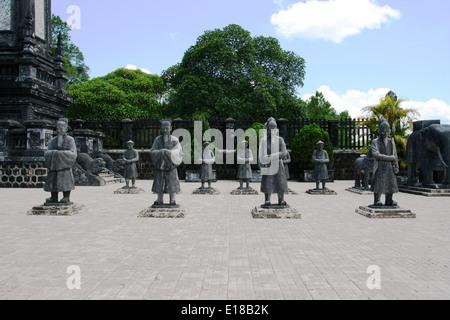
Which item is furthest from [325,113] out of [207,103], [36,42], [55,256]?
[55,256]

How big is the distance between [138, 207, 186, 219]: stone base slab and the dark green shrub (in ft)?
39.1

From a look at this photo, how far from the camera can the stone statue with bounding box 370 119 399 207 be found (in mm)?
8320

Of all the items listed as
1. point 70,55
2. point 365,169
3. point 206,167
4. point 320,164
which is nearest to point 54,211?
point 206,167

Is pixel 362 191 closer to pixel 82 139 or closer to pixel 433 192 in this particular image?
pixel 433 192

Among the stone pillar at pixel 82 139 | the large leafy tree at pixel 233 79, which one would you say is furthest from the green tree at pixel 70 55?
the stone pillar at pixel 82 139

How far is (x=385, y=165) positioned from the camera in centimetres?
842

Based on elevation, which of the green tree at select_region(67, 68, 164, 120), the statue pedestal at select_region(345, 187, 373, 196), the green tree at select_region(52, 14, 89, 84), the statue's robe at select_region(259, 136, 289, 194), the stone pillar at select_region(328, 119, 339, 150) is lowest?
Answer: the statue pedestal at select_region(345, 187, 373, 196)

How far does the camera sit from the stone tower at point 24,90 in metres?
15.1

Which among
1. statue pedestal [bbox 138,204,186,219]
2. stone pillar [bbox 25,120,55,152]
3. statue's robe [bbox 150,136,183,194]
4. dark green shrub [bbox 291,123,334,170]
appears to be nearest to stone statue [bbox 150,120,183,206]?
statue's robe [bbox 150,136,183,194]

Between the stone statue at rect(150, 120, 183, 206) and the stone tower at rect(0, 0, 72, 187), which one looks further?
the stone tower at rect(0, 0, 72, 187)

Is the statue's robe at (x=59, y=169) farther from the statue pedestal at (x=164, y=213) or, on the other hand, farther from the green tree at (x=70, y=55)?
the green tree at (x=70, y=55)

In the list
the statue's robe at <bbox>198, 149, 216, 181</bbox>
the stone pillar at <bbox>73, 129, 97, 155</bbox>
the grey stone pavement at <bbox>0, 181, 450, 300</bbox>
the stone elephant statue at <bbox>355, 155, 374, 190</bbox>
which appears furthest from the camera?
the stone pillar at <bbox>73, 129, 97, 155</bbox>

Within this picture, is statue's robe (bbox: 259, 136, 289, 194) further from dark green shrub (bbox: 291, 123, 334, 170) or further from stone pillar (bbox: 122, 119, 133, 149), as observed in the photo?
stone pillar (bbox: 122, 119, 133, 149)

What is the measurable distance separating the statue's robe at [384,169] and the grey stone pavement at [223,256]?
78 centimetres
